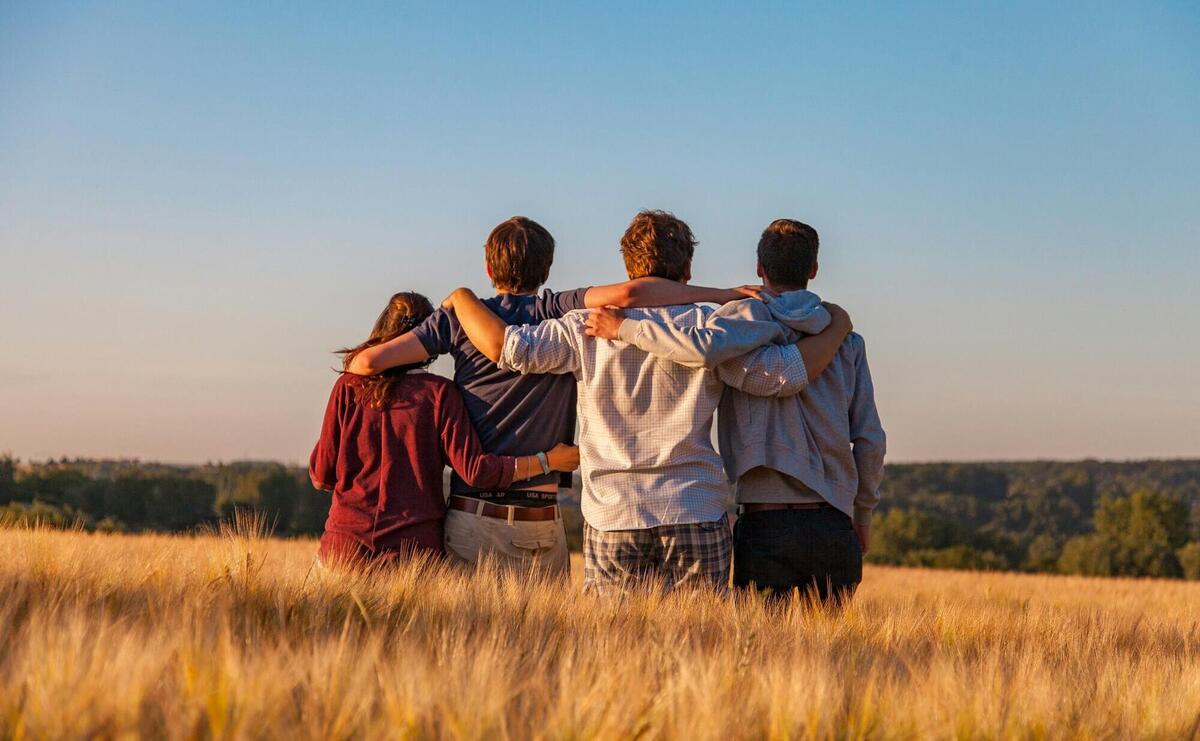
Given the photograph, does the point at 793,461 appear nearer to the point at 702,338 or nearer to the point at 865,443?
the point at 865,443

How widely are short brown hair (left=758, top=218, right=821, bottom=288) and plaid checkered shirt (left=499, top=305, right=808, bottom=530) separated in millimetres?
481

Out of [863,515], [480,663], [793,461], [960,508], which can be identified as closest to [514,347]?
[793,461]

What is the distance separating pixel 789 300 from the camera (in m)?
5.55

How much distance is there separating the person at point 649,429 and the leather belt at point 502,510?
0.33 m

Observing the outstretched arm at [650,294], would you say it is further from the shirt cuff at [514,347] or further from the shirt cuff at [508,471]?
the shirt cuff at [508,471]

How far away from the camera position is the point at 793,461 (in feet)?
17.7

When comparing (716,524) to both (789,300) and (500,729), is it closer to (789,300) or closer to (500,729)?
(789,300)

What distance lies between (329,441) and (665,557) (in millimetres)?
1821

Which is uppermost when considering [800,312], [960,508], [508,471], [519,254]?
[519,254]

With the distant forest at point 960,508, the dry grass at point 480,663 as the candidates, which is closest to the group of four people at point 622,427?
the dry grass at point 480,663

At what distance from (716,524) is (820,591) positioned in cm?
66

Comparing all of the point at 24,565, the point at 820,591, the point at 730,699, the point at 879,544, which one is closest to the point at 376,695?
the point at 730,699

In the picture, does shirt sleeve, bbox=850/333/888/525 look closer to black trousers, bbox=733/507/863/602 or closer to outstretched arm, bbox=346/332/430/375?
black trousers, bbox=733/507/863/602

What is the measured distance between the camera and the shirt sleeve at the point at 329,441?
5.73 meters
